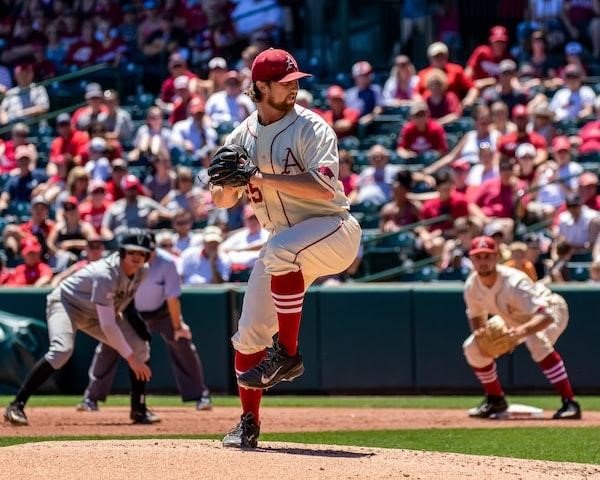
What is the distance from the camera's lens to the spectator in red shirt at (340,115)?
16.2 metres

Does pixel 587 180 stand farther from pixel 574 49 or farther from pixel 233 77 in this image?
pixel 233 77

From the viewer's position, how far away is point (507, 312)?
10344mm

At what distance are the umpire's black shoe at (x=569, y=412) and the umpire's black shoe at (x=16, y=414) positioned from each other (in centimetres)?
384

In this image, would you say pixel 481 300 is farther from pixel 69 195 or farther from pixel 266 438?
pixel 69 195

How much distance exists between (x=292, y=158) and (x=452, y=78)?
9.78m

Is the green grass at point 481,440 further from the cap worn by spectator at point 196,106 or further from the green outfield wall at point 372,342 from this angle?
the cap worn by spectator at point 196,106

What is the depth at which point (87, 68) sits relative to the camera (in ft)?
63.4

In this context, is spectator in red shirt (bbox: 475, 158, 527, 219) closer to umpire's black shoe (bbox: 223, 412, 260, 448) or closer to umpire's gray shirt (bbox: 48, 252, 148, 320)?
umpire's gray shirt (bbox: 48, 252, 148, 320)

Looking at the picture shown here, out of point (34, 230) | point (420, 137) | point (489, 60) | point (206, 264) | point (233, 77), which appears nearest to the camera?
point (206, 264)

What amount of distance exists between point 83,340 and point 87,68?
6761mm

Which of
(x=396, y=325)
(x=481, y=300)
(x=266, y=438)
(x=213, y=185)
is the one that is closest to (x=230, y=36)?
(x=396, y=325)

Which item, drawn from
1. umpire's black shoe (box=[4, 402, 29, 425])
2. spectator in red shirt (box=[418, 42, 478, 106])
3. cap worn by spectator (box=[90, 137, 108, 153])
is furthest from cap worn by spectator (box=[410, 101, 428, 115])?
umpire's black shoe (box=[4, 402, 29, 425])

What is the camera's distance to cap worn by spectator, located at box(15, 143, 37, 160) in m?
16.5

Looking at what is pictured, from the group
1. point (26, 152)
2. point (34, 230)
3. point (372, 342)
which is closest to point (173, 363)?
point (372, 342)
